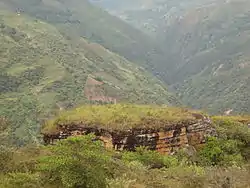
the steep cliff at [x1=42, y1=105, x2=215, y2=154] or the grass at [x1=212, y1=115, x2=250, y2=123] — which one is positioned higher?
the grass at [x1=212, y1=115, x2=250, y2=123]

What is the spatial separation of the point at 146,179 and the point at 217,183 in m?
3.76

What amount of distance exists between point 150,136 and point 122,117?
10.5 ft

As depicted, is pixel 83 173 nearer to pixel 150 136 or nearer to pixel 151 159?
pixel 151 159

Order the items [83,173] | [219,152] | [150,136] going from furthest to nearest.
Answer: [150,136]
[219,152]
[83,173]

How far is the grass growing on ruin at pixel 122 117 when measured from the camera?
4238 centimetres

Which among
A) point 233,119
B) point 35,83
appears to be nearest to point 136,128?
point 233,119

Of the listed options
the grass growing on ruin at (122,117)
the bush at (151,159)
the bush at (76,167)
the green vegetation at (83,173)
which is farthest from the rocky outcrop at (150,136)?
the bush at (76,167)

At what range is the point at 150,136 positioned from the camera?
42.2m

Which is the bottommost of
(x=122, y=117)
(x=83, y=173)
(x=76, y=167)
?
(x=83, y=173)

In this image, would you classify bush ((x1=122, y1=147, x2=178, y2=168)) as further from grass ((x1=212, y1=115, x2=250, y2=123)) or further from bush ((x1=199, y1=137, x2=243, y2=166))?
grass ((x1=212, y1=115, x2=250, y2=123))

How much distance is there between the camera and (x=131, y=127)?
41906mm

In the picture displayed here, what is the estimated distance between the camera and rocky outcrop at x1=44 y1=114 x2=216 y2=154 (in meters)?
42.0

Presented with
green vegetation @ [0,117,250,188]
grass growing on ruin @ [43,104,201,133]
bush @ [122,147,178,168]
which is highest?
grass growing on ruin @ [43,104,201,133]

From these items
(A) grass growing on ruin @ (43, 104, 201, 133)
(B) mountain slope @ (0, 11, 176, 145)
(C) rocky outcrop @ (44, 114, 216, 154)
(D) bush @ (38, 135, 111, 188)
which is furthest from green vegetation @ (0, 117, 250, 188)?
(B) mountain slope @ (0, 11, 176, 145)
